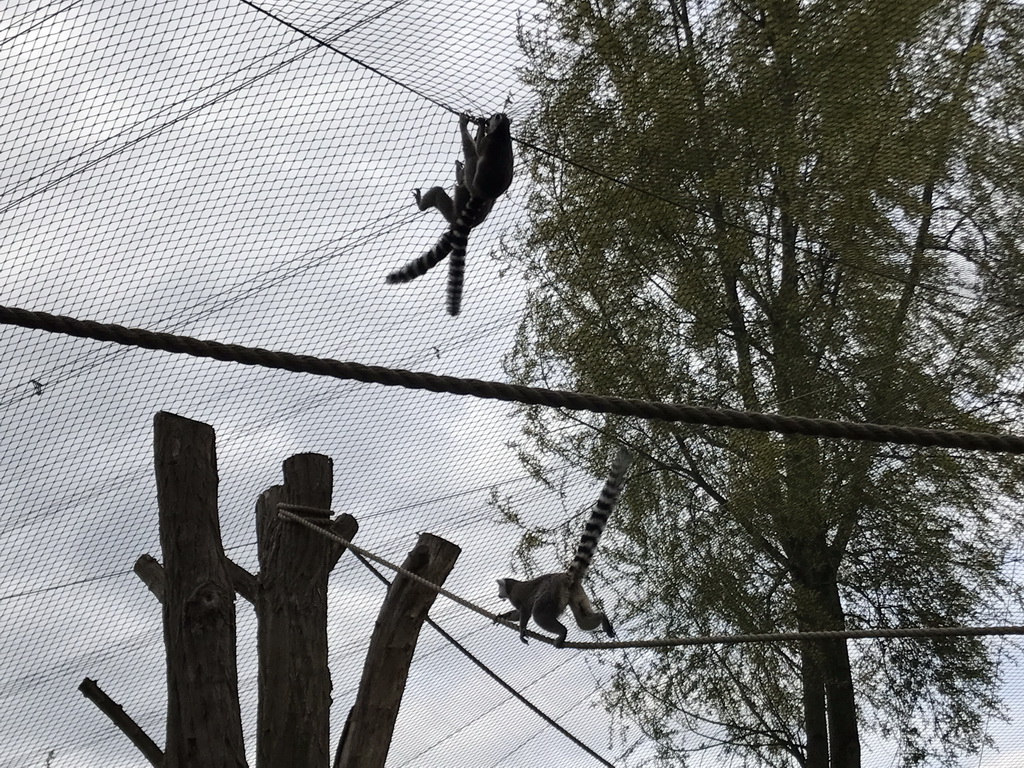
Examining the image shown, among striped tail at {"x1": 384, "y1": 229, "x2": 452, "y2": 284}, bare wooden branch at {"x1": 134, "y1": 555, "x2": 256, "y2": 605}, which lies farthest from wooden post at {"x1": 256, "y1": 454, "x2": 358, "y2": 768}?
striped tail at {"x1": 384, "y1": 229, "x2": 452, "y2": 284}

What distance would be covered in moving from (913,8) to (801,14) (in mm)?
435

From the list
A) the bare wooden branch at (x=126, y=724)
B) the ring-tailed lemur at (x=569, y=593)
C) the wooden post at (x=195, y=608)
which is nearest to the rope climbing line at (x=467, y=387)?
the wooden post at (x=195, y=608)

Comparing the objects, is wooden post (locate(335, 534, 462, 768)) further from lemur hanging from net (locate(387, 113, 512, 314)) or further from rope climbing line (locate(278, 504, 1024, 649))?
Answer: lemur hanging from net (locate(387, 113, 512, 314))

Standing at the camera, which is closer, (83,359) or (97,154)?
(97,154)

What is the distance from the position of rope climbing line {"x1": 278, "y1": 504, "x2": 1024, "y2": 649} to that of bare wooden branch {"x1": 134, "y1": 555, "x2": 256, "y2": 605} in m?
0.21

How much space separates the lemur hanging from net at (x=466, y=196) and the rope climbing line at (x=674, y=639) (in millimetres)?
986

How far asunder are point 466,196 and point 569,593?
142 centimetres

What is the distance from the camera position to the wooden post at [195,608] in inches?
94.6

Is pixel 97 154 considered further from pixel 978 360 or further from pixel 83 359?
pixel 978 360

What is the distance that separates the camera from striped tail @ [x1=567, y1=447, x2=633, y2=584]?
349cm

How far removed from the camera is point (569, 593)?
3.70 m

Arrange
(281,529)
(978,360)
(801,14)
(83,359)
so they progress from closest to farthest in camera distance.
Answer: (281,529) < (83,359) < (801,14) < (978,360)

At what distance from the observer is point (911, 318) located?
4.74m

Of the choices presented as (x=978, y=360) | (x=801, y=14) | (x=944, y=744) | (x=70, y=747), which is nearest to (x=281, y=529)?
(x=70, y=747)
